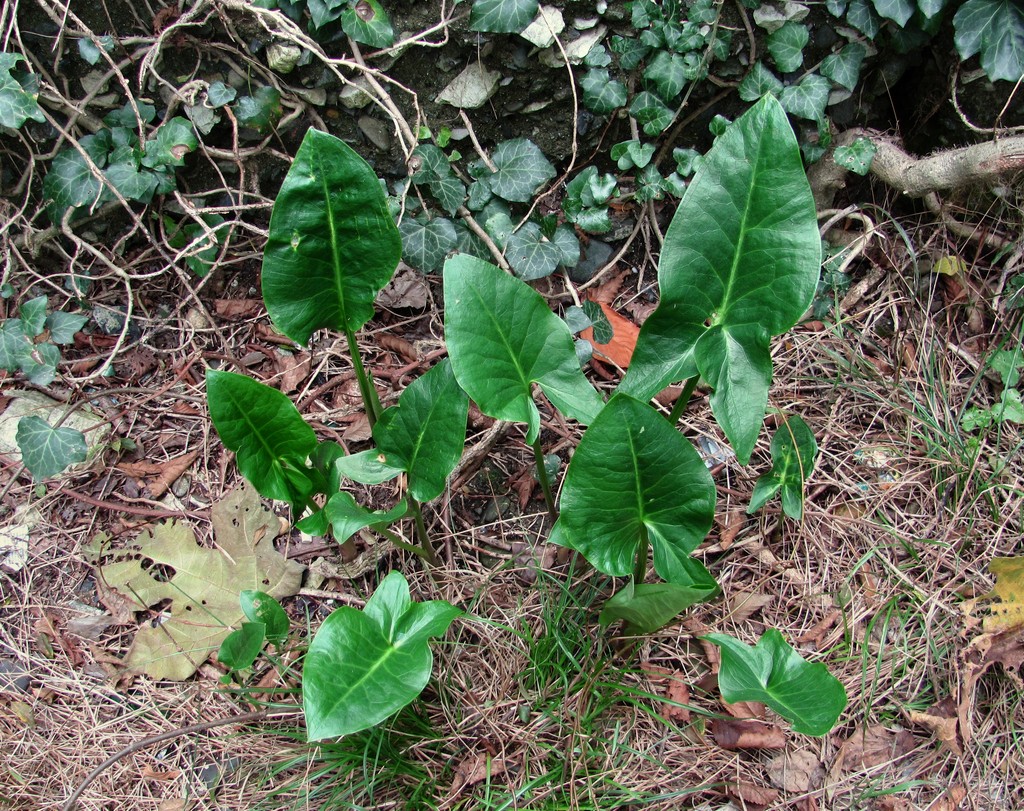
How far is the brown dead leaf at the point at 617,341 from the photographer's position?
69.5 inches

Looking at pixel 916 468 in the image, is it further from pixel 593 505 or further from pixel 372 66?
pixel 372 66

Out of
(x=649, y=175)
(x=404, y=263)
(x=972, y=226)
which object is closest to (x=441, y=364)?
(x=404, y=263)

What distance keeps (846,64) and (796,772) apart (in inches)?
57.1

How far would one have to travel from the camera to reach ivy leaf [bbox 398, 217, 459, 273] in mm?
1741

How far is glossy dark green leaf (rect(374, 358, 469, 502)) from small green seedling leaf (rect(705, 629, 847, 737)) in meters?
0.52

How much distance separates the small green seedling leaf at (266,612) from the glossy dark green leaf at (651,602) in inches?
22.7

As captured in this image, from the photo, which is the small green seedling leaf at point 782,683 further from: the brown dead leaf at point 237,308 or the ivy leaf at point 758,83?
Answer: the brown dead leaf at point 237,308

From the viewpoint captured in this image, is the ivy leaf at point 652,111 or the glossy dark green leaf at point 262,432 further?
the ivy leaf at point 652,111

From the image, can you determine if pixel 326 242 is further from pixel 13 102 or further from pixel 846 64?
pixel 846 64

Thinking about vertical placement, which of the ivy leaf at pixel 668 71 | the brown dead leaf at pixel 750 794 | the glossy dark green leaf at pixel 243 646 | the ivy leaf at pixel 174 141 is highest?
the ivy leaf at pixel 668 71

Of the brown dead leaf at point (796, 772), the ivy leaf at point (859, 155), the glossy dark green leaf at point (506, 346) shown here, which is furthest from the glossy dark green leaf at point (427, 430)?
the ivy leaf at point (859, 155)

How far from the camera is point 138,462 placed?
1736 millimetres

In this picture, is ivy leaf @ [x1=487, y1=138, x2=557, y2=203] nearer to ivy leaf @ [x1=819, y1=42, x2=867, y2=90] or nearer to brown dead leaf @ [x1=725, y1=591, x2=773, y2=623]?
ivy leaf @ [x1=819, y1=42, x2=867, y2=90]

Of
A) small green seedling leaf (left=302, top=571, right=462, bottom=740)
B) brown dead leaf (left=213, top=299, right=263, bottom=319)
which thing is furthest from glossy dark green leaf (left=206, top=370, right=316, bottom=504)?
brown dead leaf (left=213, top=299, right=263, bottom=319)
